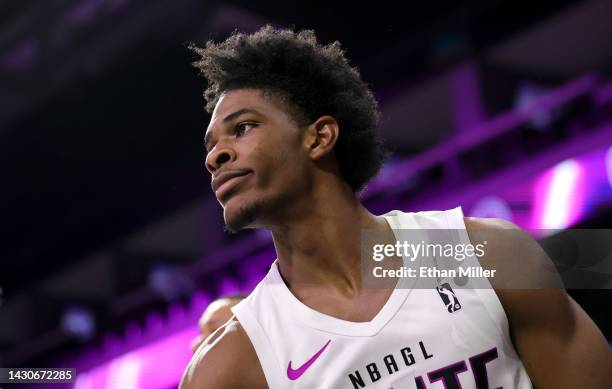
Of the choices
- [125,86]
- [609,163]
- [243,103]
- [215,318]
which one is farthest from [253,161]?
[125,86]

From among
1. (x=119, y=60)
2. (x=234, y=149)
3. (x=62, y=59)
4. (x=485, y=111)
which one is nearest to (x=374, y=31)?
(x=485, y=111)

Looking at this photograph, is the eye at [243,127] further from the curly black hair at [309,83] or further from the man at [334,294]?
the curly black hair at [309,83]

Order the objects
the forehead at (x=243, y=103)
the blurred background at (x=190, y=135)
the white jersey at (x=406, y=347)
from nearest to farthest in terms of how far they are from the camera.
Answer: the white jersey at (x=406, y=347) < the forehead at (x=243, y=103) < the blurred background at (x=190, y=135)

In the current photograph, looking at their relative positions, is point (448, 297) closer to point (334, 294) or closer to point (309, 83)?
point (334, 294)

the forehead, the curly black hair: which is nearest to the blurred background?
the curly black hair

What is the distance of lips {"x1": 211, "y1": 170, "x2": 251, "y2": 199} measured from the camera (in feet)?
6.40

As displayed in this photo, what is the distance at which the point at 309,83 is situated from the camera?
7.38ft

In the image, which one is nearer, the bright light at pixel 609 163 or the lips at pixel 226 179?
the lips at pixel 226 179

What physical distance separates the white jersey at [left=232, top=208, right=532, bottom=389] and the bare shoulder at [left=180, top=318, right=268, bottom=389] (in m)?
0.03

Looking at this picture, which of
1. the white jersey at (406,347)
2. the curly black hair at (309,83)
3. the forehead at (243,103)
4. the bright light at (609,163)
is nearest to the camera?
the white jersey at (406,347)

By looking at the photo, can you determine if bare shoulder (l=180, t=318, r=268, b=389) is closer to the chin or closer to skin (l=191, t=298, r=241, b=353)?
the chin

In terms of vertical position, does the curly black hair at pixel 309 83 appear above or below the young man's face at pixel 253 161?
above

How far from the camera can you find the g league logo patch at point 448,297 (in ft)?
6.01

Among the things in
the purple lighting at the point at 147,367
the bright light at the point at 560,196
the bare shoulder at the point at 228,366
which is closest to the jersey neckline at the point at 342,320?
the bare shoulder at the point at 228,366
